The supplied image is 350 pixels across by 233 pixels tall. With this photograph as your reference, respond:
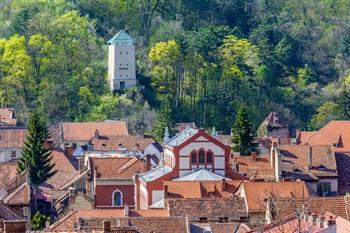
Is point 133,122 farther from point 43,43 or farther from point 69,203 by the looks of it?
point 69,203

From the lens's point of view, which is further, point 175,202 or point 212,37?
point 212,37

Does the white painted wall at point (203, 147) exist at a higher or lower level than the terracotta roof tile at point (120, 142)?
lower

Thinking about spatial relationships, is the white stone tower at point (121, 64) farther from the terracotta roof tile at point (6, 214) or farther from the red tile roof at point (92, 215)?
the terracotta roof tile at point (6, 214)

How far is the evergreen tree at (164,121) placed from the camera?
106688mm

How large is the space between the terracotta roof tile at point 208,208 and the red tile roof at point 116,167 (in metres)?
14.0

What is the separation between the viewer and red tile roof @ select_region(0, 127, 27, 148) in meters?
96.8

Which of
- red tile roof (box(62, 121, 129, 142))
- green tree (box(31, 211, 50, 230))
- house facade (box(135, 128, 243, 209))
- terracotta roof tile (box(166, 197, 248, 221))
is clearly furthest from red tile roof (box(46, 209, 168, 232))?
red tile roof (box(62, 121, 129, 142))

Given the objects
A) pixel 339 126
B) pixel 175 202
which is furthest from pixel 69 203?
pixel 339 126

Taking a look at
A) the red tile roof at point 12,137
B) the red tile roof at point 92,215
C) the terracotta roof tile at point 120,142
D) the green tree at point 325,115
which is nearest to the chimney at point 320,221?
the red tile roof at point 92,215

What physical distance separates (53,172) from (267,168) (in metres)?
12.4

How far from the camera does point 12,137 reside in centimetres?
9756

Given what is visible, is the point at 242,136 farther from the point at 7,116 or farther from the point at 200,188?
the point at 7,116

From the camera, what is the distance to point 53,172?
81.1 metres

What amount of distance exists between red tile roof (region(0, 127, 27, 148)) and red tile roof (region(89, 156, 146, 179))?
20.5 metres
